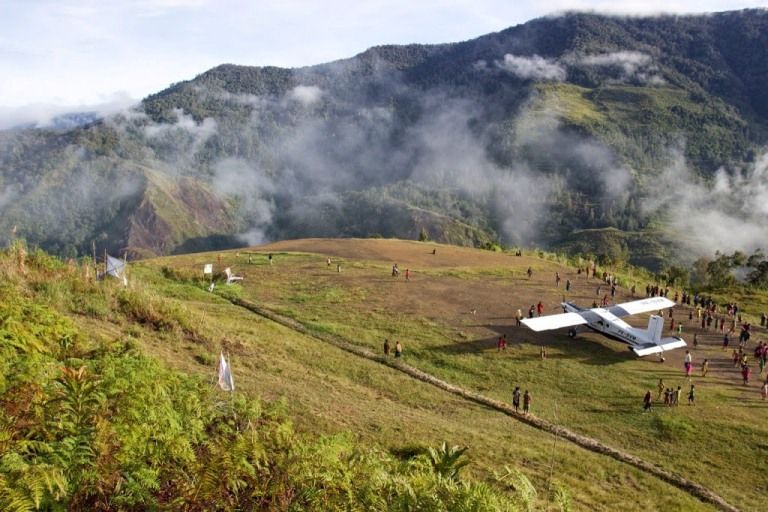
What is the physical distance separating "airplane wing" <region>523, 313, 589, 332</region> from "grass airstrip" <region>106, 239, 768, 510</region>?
5.57 feet

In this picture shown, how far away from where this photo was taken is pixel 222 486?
27.9 feet

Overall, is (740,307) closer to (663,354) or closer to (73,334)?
(663,354)

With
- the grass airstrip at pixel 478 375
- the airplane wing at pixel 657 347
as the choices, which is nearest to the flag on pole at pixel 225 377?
the grass airstrip at pixel 478 375

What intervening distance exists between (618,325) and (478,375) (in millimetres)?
12205

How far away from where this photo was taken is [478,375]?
36.6 metres

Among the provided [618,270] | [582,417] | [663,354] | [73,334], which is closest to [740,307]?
[618,270]

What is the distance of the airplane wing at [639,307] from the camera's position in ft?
149

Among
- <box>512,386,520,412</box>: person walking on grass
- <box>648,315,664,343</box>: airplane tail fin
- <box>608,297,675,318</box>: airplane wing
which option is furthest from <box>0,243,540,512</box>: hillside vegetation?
<box>608,297,675,318</box>: airplane wing

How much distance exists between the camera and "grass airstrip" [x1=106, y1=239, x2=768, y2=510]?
23.2m

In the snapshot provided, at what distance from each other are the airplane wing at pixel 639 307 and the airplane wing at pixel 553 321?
3766 millimetres

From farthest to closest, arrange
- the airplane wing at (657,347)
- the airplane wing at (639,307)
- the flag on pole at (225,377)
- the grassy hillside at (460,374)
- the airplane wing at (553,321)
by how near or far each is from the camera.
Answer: the airplane wing at (639,307) < the airplane wing at (553,321) < the airplane wing at (657,347) < the grassy hillside at (460,374) < the flag on pole at (225,377)

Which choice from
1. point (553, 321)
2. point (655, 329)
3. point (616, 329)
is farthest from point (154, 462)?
point (616, 329)

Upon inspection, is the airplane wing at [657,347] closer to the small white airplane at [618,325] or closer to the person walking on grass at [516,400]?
the small white airplane at [618,325]

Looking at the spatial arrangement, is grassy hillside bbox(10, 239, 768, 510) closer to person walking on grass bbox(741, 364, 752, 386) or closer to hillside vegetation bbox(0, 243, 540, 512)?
person walking on grass bbox(741, 364, 752, 386)
